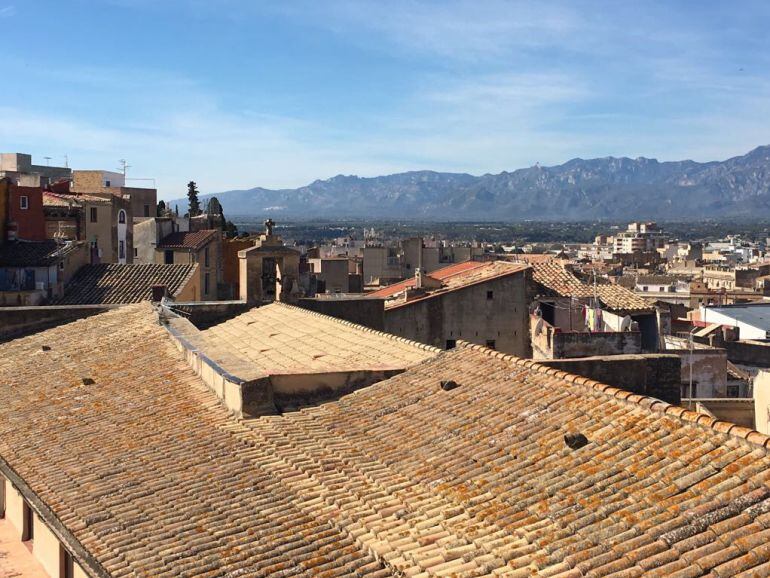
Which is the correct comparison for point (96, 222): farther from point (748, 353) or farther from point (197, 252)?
point (748, 353)

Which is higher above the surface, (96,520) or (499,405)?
(499,405)

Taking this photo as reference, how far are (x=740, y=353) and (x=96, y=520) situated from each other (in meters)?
25.7

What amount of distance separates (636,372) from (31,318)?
14898 millimetres

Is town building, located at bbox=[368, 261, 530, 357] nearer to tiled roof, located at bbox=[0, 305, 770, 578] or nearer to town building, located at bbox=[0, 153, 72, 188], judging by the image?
tiled roof, located at bbox=[0, 305, 770, 578]

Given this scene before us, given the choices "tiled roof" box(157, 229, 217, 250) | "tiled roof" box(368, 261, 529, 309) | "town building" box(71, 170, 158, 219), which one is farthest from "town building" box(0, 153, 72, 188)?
"tiled roof" box(368, 261, 529, 309)

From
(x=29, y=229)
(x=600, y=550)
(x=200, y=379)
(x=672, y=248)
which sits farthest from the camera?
(x=672, y=248)

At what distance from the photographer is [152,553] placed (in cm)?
840

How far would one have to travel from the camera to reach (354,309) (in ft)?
71.9

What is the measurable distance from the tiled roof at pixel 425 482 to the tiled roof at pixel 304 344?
98 cm

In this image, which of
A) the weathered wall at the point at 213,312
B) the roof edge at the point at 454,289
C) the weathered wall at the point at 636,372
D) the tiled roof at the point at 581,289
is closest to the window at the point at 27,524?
the weathered wall at the point at 636,372

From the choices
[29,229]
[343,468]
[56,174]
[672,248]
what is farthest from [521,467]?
[672,248]

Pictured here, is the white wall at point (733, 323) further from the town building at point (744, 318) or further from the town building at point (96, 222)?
the town building at point (96, 222)

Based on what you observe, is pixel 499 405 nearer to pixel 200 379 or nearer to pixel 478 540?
pixel 478 540

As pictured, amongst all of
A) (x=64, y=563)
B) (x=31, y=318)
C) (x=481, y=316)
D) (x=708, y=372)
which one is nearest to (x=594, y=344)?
(x=708, y=372)
